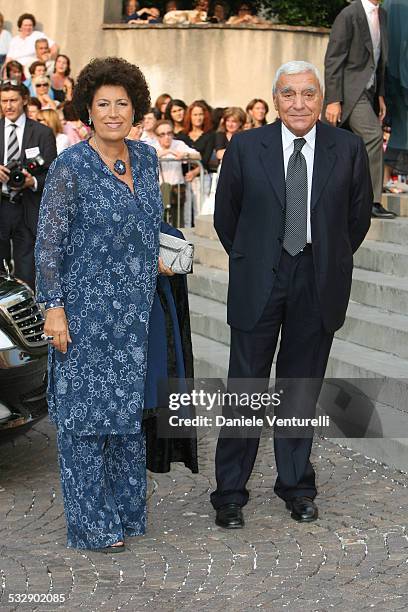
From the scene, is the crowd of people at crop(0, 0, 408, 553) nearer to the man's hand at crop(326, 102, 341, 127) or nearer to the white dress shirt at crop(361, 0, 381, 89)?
the man's hand at crop(326, 102, 341, 127)

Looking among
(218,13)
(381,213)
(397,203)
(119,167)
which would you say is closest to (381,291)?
(381,213)

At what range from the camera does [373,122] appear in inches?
411

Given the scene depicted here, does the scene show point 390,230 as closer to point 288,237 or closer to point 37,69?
point 288,237

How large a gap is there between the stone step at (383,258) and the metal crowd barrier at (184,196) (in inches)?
182

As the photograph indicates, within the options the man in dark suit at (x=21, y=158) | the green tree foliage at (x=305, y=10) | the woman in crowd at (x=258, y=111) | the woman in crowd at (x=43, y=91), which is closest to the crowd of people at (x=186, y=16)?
the green tree foliage at (x=305, y=10)

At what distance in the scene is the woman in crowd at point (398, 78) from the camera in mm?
10828

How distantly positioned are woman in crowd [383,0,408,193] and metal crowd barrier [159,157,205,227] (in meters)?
3.91

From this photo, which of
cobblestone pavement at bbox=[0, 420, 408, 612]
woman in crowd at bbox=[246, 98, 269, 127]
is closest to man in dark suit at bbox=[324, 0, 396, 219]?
cobblestone pavement at bbox=[0, 420, 408, 612]

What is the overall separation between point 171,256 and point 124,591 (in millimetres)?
1440

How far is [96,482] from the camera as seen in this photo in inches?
233

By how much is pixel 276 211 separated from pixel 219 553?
153 cm

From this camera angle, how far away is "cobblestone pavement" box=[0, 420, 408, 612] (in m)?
5.37

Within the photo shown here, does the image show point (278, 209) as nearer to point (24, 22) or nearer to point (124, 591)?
point (124, 591)

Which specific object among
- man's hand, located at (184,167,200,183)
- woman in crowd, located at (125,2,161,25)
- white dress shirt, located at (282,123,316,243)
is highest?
woman in crowd, located at (125,2,161,25)
